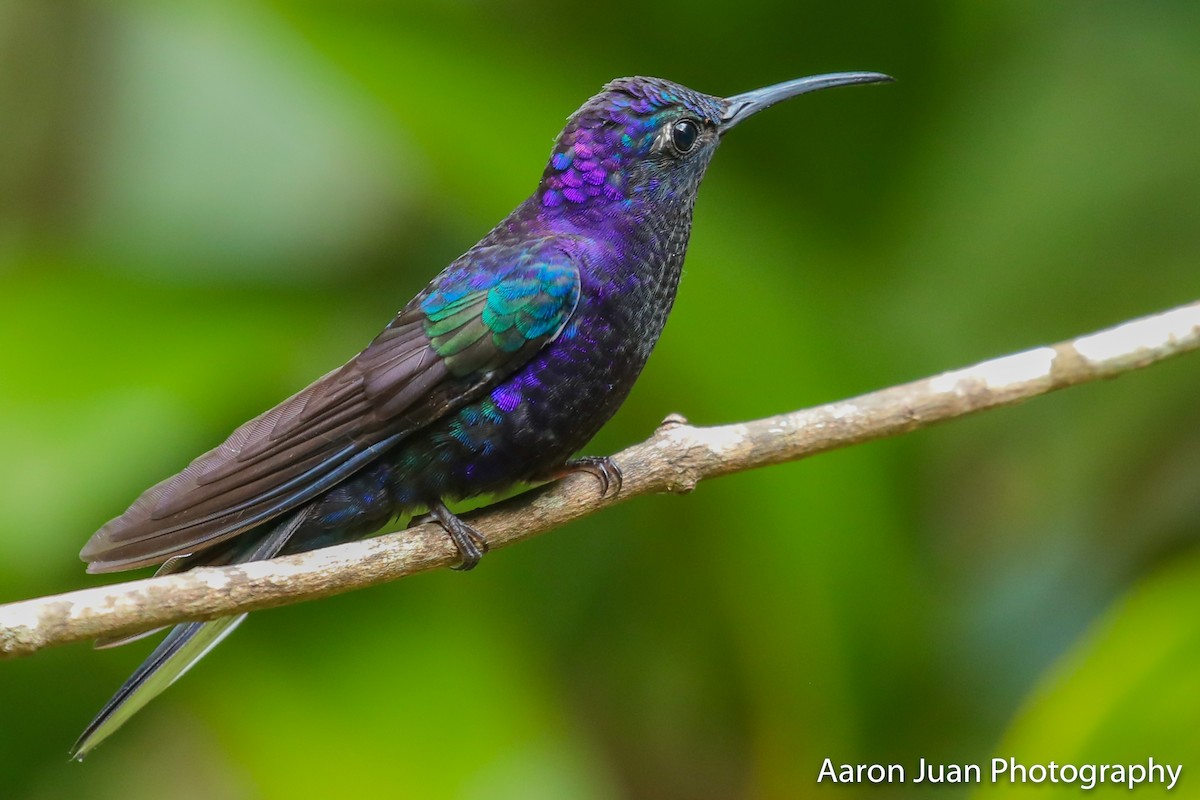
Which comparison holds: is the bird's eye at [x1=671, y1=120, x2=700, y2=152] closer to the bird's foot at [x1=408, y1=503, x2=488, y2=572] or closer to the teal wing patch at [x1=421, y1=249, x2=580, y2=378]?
the teal wing patch at [x1=421, y1=249, x2=580, y2=378]

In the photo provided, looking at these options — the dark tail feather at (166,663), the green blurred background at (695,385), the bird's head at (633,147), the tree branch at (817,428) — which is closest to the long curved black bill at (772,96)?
the bird's head at (633,147)

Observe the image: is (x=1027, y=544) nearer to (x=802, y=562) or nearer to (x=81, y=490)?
(x=802, y=562)

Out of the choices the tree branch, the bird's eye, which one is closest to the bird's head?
the bird's eye

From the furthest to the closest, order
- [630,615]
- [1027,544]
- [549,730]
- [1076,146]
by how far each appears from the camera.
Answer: [1076,146]
[1027,544]
[630,615]
[549,730]

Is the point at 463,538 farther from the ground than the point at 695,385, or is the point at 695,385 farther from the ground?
the point at 695,385

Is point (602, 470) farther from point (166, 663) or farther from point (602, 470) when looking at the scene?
point (166, 663)

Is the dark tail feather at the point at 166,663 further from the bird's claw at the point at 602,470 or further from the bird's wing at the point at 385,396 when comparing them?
the bird's claw at the point at 602,470

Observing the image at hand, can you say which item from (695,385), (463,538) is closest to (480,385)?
(463,538)

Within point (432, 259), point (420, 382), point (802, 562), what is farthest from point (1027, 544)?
point (420, 382)
